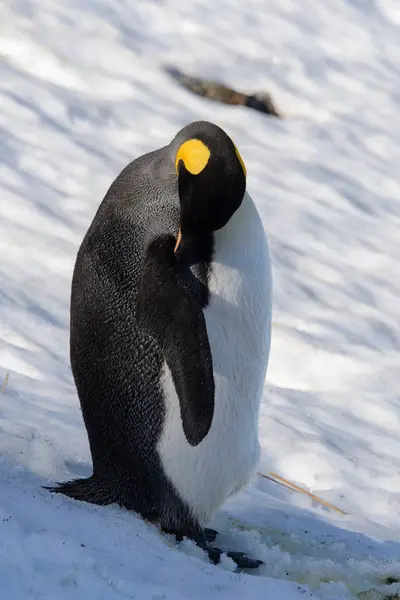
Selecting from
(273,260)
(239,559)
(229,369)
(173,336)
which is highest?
(173,336)

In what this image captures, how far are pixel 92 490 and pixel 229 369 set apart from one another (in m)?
0.44

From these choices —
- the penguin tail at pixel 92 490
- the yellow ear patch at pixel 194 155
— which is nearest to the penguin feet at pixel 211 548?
the penguin tail at pixel 92 490

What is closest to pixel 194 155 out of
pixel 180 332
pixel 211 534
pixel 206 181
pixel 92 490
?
pixel 206 181

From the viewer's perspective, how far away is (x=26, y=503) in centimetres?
177

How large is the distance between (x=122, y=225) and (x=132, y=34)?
4.97m

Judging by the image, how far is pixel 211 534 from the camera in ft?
8.50

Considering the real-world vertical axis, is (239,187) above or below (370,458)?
above

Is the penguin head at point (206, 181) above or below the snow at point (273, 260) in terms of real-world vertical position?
above

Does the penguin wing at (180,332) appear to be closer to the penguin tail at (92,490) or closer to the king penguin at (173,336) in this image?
the king penguin at (173,336)

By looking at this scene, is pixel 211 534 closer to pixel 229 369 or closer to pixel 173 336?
pixel 229 369

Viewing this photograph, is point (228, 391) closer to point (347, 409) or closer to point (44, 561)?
point (44, 561)

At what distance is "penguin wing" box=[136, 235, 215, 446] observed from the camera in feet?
7.43

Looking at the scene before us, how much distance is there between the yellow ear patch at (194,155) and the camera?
88.0 inches

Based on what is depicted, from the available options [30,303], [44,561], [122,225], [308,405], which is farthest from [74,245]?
[44,561]
